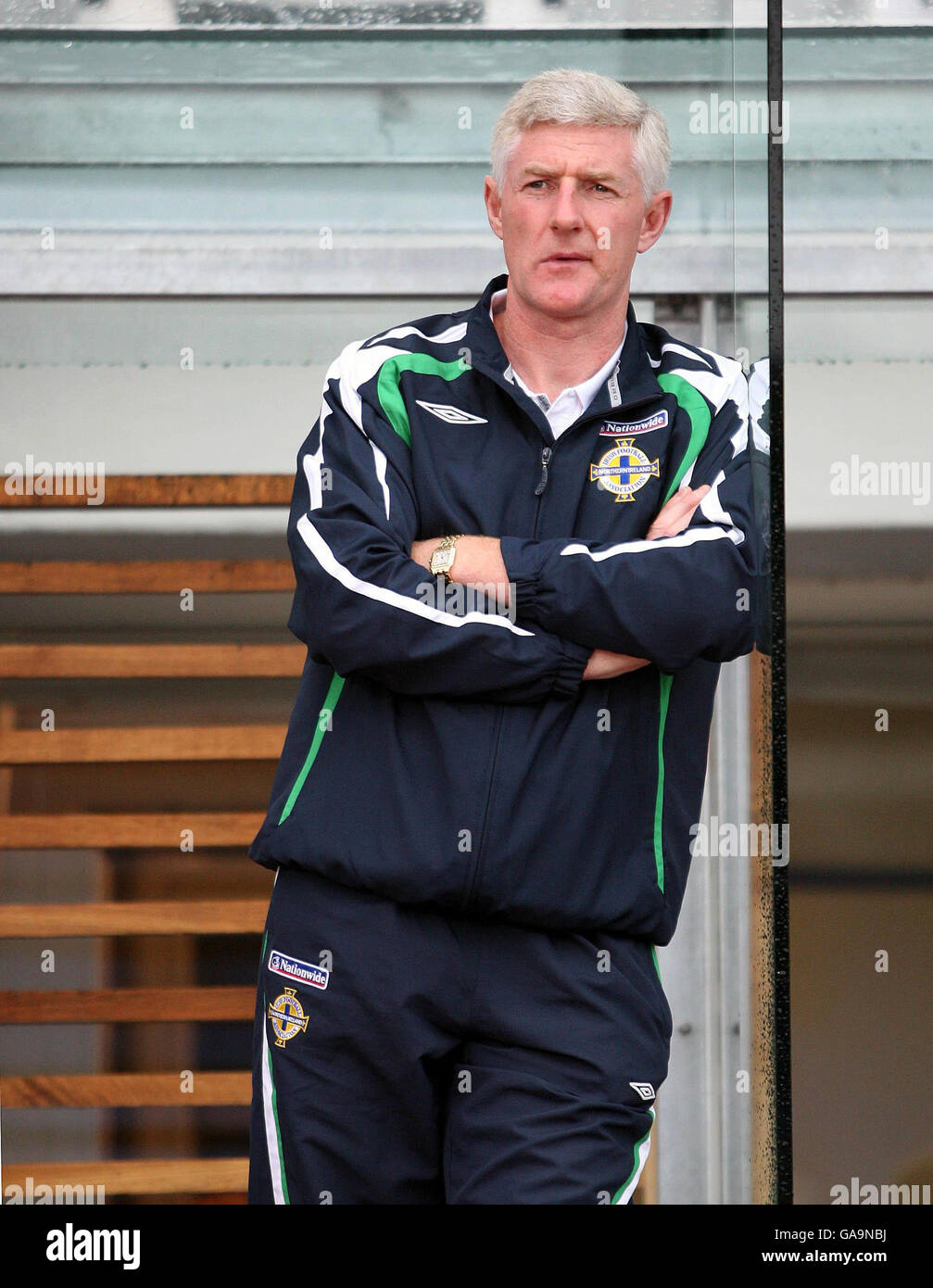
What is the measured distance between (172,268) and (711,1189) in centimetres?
201

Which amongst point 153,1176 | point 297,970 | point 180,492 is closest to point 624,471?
point 297,970

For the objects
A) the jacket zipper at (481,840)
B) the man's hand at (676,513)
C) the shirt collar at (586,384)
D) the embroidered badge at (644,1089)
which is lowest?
the embroidered badge at (644,1089)

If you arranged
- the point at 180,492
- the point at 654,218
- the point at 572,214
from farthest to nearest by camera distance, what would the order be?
1. the point at 180,492
2. the point at 654,218
3. the point at 572,214

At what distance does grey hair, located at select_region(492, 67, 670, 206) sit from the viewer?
1845mm

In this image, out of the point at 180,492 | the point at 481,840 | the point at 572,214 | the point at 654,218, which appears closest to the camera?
the point at 481,840

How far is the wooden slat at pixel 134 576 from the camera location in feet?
10.0

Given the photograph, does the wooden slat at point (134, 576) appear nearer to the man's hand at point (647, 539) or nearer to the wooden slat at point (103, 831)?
the wooden slat at point (103, 831)

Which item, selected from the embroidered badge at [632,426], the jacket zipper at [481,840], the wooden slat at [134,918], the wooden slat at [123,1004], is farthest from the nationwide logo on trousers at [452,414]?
the wooden slat at [123,1004]

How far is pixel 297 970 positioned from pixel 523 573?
1.73ft

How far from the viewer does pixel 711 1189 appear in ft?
9.70

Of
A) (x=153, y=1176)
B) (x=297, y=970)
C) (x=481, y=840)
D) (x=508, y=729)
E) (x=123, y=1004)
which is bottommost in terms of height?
(x=153, y=1176)

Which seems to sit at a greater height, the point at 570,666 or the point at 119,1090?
the point at 570,666

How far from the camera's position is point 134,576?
306 cm

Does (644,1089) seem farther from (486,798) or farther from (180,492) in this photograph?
(180,492)
